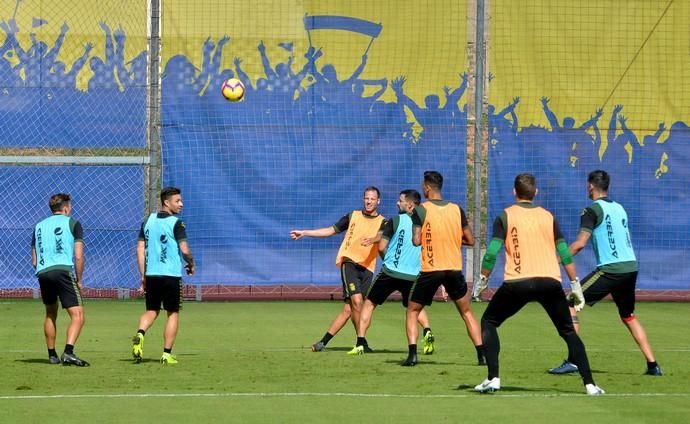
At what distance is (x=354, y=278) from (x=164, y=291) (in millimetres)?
2762

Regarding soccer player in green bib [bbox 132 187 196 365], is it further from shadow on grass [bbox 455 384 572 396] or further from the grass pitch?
shadow on grass [bbox 455 384 572 396]

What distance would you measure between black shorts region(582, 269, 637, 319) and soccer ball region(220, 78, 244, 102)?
10569 mm

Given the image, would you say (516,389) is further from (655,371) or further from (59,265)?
(59,265)

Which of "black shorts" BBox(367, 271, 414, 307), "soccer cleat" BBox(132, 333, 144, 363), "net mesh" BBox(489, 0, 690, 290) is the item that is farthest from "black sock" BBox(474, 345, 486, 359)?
"net mesh" BBox(489, 0, 690, 290)

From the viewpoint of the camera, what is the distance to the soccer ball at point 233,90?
22812 mm

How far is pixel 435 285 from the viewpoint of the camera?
45.6 ft

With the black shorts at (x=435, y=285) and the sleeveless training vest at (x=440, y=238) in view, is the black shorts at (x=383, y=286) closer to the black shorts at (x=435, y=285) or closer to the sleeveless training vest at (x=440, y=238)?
the black shorts at (x=435, y=285)

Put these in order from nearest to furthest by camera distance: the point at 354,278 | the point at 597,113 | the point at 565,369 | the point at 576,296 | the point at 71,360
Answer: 1. the point at 576,296
2. the point at 565,369
3. the point at 71,360
4. the point at 354,278
5. the point at 597,113

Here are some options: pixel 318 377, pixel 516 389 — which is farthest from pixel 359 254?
pixel 516 389

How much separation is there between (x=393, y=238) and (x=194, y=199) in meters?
9.03

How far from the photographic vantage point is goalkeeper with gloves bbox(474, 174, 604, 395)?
11.3 m

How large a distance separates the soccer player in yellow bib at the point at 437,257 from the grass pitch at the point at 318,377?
1.66 ft

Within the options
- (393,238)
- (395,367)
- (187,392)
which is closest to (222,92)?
(393,238)

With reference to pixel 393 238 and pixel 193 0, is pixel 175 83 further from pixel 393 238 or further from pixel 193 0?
pixel 393 238
